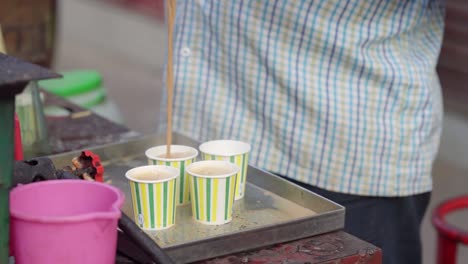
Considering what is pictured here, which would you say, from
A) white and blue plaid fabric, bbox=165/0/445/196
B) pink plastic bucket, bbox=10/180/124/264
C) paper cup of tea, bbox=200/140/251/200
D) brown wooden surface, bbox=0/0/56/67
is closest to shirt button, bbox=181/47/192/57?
white and blue plaid fabric, bbox=165/0/445/196

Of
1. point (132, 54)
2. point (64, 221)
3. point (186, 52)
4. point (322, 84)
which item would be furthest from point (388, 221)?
point (132, 54)

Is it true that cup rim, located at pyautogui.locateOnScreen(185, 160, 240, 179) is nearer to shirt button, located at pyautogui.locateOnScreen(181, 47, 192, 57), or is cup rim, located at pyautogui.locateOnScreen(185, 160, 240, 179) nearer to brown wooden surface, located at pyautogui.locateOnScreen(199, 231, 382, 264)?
brown wooden surface, located at pyautogui.locateOnScreen(199, 231, 382, 264)

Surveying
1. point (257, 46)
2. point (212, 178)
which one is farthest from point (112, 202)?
point (257, 46)

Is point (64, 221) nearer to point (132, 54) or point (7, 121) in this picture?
point (7, 121)

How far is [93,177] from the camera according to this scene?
68.1 inches

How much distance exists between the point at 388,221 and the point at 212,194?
88 cm

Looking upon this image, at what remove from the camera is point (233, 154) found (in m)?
1.77

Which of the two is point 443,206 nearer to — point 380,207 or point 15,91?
point 380,207

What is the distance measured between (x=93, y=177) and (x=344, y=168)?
83 cm

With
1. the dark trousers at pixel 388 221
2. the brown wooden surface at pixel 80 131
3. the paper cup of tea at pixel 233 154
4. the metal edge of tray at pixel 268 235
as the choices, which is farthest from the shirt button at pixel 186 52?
the metal edge of tray at pixel 268 235

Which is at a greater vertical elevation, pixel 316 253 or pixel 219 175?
pixel 219 175

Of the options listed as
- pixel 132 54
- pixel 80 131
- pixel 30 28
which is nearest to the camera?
pixel 80 131

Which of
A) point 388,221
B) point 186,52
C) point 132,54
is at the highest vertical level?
point 186,52

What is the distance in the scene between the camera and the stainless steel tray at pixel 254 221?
1551 millimetres
